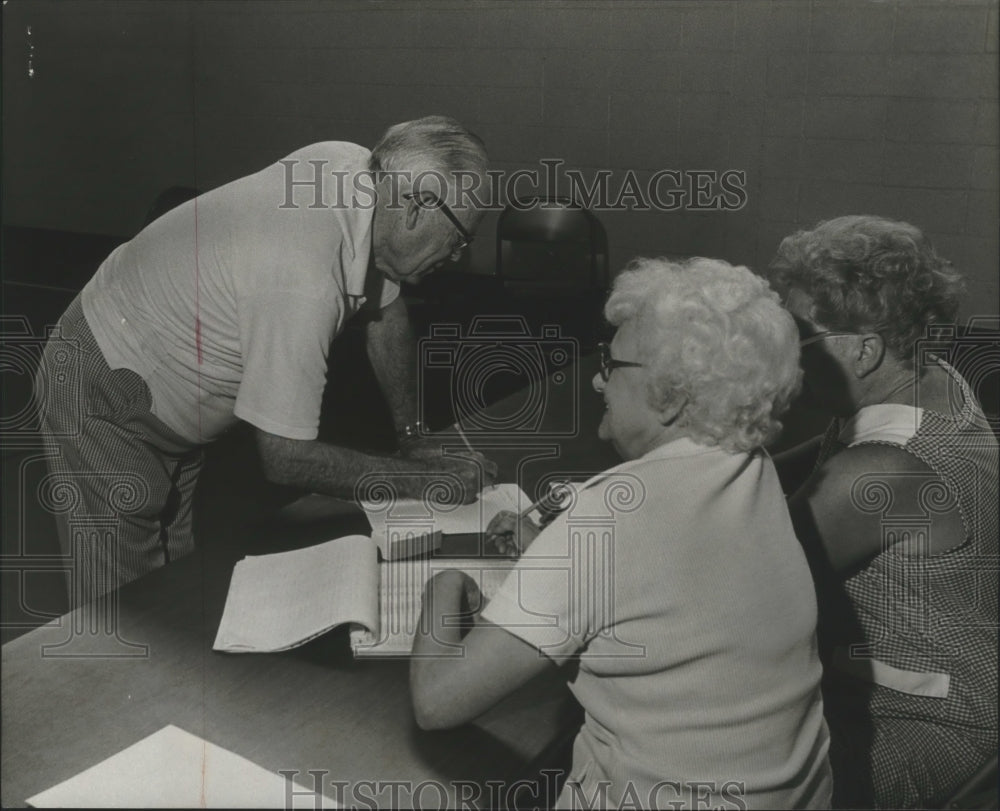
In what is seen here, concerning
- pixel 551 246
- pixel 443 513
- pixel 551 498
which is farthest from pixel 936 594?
pixel 551 246

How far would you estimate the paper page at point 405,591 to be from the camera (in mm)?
1374

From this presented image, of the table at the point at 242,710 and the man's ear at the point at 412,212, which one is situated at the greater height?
the man's ear at the point at 412,212

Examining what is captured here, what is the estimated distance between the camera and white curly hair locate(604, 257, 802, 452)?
4.09ft

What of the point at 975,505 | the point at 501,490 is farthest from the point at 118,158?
the point at 975,505

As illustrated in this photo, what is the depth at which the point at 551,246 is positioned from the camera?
371 centimetres

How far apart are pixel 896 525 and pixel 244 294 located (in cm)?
127

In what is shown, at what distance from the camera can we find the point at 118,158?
77.7 inches

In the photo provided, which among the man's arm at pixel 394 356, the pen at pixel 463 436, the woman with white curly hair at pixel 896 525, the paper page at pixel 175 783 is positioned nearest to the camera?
the paper page at pixel 175 783

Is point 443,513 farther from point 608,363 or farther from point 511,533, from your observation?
point 608,363

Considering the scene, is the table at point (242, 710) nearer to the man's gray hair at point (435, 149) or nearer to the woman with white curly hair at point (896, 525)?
the woman with white curly hair at point (896, 525)

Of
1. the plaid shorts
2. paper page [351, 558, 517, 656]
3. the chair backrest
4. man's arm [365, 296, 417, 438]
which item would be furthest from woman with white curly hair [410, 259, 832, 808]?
the chair backrest

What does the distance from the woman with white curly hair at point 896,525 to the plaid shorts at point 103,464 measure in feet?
4.49

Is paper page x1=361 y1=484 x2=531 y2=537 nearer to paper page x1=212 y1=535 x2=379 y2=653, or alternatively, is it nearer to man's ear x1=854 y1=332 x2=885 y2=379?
paper page x1=212 y1=535 x2=379 y2=653

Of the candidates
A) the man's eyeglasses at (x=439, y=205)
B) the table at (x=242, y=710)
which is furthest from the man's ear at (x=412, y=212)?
the table at (x=242, y=710)
